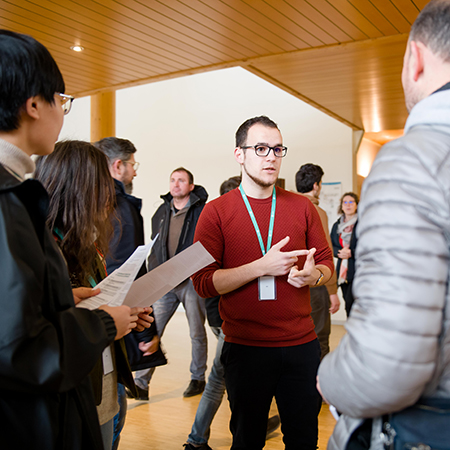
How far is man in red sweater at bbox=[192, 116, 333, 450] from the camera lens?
74.5 inches

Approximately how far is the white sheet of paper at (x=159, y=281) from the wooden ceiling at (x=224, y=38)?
2.35 metres

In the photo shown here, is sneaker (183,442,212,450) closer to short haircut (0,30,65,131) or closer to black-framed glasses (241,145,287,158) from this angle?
black-framed glasses (241,145,287,158)

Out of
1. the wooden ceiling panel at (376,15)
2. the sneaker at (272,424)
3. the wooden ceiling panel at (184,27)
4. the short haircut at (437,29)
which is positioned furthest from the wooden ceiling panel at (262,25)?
the sneaker at (272,424)

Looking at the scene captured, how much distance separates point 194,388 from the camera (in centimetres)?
397

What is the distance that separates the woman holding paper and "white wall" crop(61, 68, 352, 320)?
6255 mm

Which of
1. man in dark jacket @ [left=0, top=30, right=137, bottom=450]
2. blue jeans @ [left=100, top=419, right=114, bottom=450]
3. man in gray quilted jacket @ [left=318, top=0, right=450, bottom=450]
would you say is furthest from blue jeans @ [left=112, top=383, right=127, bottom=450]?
man in gray quilted jacket @ [left=318, top=0, right=450, bottom=450]

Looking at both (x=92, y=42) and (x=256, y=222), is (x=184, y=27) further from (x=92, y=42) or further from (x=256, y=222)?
(x=256, y=222)

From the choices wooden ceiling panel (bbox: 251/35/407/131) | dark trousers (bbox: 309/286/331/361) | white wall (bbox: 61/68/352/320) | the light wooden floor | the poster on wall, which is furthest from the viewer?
white wall (bbox: 61/68/352/320)

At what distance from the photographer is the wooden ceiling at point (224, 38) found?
10.6 ft

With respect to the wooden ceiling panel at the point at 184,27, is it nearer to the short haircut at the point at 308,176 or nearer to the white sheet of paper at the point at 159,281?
the short haircut at the point at 308,176

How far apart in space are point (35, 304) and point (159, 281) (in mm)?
541

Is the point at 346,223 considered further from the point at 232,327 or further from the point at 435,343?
the point at 435,343

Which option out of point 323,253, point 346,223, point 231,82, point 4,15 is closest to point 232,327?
point 323,253

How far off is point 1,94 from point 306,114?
280 inches
